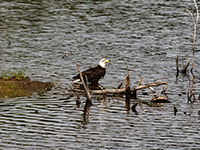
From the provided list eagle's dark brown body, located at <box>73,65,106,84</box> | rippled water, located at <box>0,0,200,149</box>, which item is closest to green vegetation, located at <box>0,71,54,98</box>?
rippled water, located at <box>0,0,200,149</box>

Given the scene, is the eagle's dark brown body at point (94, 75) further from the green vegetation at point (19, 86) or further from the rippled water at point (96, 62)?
the green vegetation at point (19, 86)

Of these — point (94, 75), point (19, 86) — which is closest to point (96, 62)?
point (94, 75)

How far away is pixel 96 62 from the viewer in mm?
24375

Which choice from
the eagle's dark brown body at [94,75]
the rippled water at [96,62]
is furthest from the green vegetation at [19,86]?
the eagle's dark brown body at [94,75]

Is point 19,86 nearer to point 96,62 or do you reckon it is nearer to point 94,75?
point 94,75

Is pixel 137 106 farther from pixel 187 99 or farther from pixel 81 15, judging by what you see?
pixel 81 15

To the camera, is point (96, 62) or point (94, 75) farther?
point (96, 62)

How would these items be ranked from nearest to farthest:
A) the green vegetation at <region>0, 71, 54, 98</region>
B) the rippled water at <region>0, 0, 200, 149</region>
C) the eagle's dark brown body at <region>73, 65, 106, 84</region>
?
the rippled water at <region>0, 0, 200, 149</region>, the green vegetation at <region>0, 71, 54, 98</region>, the eagle's dark brown body at <region>73, 65, 106, 84</region>

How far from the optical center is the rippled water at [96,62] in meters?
12.7

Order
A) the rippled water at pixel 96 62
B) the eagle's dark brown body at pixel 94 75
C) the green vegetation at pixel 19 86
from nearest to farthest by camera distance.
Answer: the rippled water at pixel 96 62 → the green vegetation at pixel 19 86 → the eagle's dark brown body at pixel 94 75

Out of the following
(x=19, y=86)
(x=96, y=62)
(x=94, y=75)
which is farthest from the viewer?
(x=96, y=62)

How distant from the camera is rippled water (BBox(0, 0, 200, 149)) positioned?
1266 cm

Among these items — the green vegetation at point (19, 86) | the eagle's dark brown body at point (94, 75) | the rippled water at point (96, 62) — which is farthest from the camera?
the eagle's dark brown body at point (94, 75)

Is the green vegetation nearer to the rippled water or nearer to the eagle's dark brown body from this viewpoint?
the rippled water
